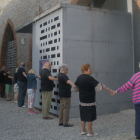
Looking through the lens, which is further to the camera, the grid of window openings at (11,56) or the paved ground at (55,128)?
the grid of window openings at (11,56)

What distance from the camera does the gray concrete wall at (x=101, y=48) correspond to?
7004 mm

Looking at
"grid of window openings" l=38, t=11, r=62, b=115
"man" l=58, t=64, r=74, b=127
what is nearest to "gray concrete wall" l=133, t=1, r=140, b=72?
"grid of window openings" l=38, t=11, r=62, b=115

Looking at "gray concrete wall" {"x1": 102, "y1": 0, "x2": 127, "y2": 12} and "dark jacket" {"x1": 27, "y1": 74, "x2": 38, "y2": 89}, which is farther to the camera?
"gray concrete wall" {"x1": 102, "y1": 0, "x2": 127, "y2": 12}

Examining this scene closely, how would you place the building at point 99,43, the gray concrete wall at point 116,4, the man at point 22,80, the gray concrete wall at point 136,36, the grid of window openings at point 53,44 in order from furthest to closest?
1. the gray concrete wall at point 116,4
2. the man at point 22,80
3. the gray concrete wall at point 136,36
4. the grid of window openings at point 53,44
5. the building at point 99,43

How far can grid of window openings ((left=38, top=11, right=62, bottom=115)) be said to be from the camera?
712 cm

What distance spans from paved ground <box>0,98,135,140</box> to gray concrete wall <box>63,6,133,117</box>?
523 millimetres

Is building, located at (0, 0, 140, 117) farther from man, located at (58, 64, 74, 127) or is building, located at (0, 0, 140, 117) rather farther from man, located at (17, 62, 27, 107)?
man, located at (58, 64, 74, 127)

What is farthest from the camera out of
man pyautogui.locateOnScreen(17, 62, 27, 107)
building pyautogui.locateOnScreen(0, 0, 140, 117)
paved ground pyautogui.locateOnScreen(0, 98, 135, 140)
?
man pyautogui.locateOnScreen(17, 62, 27, 107)

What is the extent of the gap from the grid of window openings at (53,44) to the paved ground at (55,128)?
788 mm

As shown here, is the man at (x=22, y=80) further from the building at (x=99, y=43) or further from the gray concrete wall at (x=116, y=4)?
the gray concrete wall at (x=116, y=4)

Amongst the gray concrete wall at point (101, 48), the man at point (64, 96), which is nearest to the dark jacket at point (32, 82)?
the gray concrete wall at point (101, 48)

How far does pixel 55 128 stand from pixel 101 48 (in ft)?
9.99

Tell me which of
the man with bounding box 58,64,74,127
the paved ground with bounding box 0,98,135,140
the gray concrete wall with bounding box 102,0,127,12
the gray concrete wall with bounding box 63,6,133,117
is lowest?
the paved ground with bounding box 0,98,135,140

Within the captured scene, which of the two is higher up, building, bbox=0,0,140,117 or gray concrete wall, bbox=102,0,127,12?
gray concrete wall, bbox=102,0,127,12
